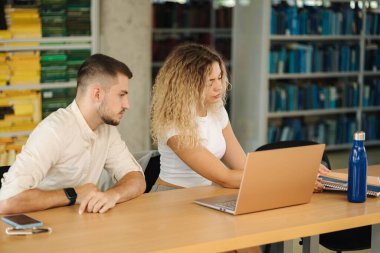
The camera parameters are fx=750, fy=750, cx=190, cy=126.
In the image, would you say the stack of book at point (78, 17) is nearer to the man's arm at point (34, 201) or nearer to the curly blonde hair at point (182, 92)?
the curly blonde hair at point (182, 92)

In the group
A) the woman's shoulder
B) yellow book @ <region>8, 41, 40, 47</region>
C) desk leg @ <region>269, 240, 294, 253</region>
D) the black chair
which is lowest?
A: the black chair

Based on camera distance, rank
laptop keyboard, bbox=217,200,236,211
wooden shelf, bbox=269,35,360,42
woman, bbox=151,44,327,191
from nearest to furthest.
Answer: laptop keyboard, bbox=217,200,236,211
woman, bbox=151,44,327,191
wooden shelf, bbox=269,35,360,42

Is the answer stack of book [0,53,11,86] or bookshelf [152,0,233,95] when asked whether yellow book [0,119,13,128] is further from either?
bookshelf [152,0,233,95]

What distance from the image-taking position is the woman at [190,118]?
3277 millimetres

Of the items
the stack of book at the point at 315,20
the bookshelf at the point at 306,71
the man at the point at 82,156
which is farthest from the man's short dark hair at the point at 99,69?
the stack of book at the point at 315,20

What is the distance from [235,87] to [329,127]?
4.24ft

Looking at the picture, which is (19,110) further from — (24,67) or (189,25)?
(189,25)

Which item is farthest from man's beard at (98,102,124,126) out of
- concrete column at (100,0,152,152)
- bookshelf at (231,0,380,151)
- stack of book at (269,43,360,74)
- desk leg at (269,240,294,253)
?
stack of book at (269,43,360,74)

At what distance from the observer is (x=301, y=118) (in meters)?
8.29

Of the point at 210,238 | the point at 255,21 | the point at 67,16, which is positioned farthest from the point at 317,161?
the point at 255,21

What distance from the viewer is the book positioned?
3065mm

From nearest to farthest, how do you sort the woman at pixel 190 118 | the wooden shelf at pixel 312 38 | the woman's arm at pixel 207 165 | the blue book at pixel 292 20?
the woman's arm at pixel 207 165, the woman at pixel 190 118, the wooden shelf at pixel 312 38, the blue book at pixel 292 20

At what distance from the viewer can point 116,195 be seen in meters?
2.82

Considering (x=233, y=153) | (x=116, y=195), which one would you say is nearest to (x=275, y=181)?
(x=116, y=195)
